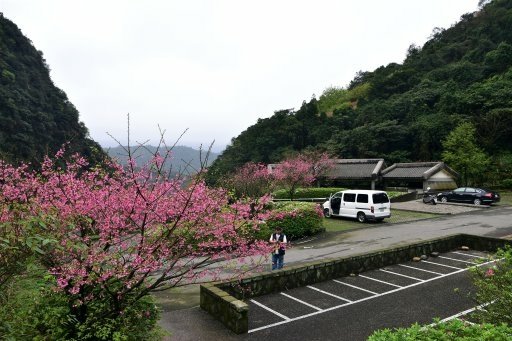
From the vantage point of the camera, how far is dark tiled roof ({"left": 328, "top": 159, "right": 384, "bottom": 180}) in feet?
144

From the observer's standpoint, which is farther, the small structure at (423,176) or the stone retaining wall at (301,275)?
the small structure at (423,176)

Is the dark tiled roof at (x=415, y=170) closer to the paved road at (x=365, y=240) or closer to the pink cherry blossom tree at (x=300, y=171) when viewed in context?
the pink cherry blossom tree at (x=300, y=171)

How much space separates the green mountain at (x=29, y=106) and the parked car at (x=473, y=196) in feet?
135

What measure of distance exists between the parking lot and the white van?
413 inches

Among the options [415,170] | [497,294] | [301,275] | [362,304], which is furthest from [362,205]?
[415,170]

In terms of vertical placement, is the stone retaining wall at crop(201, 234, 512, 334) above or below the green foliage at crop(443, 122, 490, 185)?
below

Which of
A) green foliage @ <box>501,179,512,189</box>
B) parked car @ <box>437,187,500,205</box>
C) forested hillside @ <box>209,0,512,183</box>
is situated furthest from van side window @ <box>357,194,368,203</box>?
green foliage @ <box>501,179,512,189</box>

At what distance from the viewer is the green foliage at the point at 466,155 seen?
38.6m

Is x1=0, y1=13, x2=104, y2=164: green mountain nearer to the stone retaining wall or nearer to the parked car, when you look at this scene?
the stone retaining wall

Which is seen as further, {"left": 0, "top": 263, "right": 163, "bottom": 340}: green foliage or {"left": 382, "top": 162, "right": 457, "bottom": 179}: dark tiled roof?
{"left": 382, "top": 162, "right": 457, "bottom": 179}: dark tiled roof

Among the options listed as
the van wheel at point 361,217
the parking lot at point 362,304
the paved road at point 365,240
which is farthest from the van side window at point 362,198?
the parking lot at point 362,304

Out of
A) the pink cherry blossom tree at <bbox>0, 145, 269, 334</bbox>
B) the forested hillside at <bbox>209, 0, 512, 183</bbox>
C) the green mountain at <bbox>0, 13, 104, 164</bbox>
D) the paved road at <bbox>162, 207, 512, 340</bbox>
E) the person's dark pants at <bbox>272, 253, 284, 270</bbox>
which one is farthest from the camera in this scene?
the forested hillside at <bbox>209, 0, 512, 183</bbox>

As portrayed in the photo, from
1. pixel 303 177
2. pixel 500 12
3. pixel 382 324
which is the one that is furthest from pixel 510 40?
pixel 382 324

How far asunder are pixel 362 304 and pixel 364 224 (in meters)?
14.2
